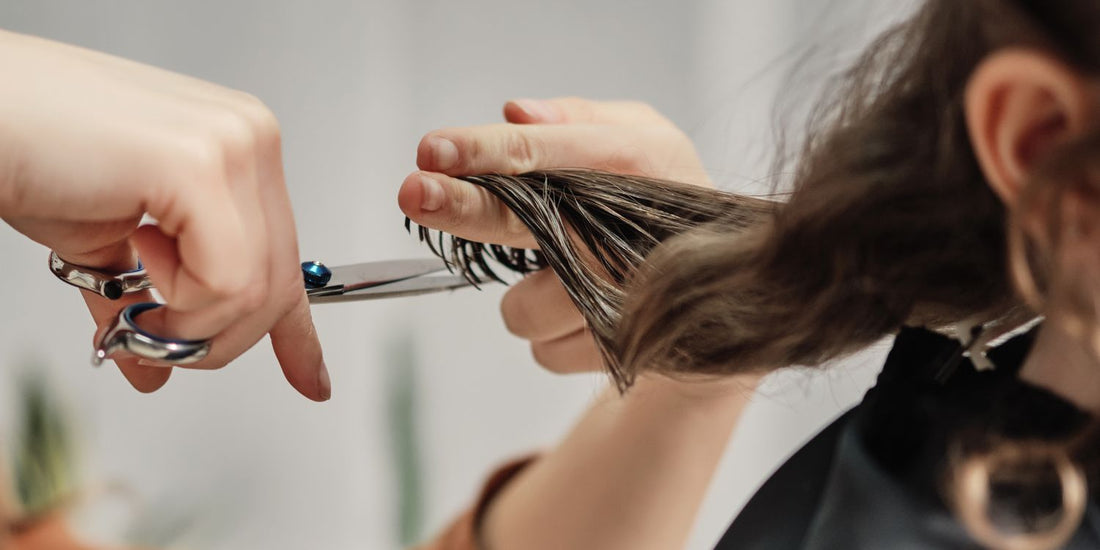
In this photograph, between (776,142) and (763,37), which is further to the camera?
(763,37)

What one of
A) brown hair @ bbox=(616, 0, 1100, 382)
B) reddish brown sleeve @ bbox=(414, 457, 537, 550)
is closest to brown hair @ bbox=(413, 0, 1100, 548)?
brown hair @ bbox=(616, 0, 1100, 382)

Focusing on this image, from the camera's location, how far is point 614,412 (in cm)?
65

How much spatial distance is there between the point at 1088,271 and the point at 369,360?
120cm

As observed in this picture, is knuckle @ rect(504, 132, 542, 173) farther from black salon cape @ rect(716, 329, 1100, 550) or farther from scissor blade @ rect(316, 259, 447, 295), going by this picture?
black salon cape @ rect(716, 329, 1100, 550)

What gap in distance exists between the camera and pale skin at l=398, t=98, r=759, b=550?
60 centimetres

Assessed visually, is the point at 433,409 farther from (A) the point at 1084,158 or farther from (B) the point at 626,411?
(A) the point at 1084,158

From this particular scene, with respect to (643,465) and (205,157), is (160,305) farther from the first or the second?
(643,465)

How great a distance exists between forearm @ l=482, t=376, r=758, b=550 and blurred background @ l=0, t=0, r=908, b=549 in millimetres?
568

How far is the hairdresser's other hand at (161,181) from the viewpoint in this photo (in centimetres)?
38

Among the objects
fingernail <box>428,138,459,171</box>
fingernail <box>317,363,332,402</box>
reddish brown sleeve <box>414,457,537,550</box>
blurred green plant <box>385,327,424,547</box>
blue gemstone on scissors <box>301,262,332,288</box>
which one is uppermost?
fingernail <box>428,138,459,171</box>

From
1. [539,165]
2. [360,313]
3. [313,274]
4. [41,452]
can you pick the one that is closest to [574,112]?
[539,165]

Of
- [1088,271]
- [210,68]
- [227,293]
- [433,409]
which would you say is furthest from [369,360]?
[1088,271]

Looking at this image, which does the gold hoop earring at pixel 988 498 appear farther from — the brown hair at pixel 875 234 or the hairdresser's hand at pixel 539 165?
the hairdresser's hand at pixel 539 165

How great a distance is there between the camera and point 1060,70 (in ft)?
0.98
